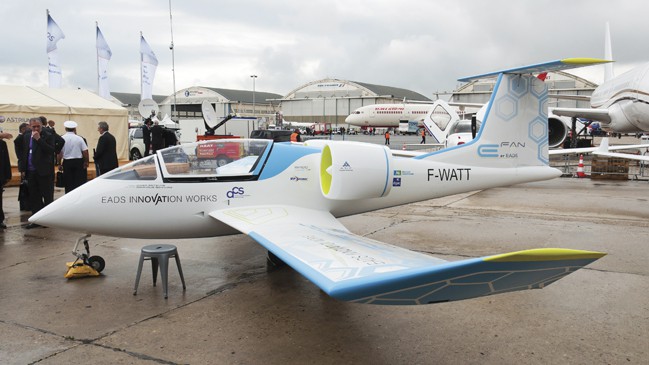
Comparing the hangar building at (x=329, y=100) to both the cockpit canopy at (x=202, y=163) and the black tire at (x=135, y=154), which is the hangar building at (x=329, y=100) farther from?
the cockpit canopy at (x=202, y=163)

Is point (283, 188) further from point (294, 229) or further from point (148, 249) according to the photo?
point (148, 249)

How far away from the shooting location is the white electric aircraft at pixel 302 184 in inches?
205

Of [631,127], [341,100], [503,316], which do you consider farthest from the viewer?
[341,100]

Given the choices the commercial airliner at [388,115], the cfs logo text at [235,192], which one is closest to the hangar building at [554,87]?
the commercial airliner at [388,115]

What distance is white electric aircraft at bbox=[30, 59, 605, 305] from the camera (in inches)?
205

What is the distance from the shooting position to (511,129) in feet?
23.2

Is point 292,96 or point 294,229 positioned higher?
point 292,96

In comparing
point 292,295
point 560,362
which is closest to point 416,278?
point 560,362

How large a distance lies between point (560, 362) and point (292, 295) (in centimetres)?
281

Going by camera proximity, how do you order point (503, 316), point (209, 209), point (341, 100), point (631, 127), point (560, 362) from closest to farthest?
point (560, 362) < point (503, 316) < point (209, 209) < point (631, 127) < point (341, 100)

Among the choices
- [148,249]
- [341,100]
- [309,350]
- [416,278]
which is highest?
[341,100]

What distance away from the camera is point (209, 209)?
596cm

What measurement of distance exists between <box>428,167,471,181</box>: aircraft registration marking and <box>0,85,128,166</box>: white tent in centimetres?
1378

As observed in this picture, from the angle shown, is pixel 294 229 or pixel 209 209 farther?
pixel 209 209
